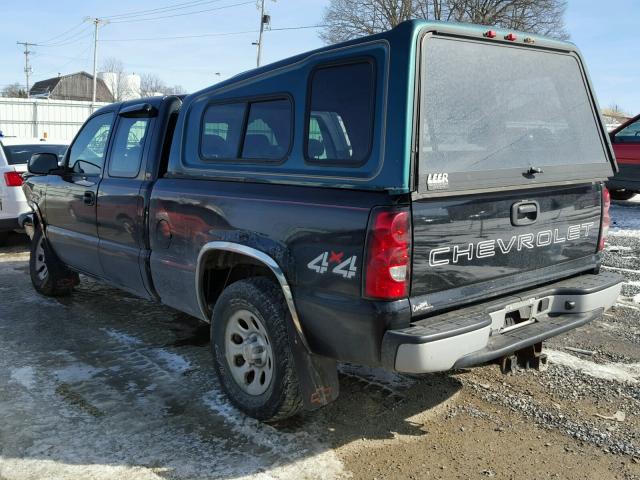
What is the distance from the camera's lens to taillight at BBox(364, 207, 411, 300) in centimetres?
269

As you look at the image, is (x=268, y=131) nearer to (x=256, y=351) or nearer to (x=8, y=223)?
(x=256, y=351)

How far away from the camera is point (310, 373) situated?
3.18 meters

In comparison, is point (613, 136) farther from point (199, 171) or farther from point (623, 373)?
point (199, 171)

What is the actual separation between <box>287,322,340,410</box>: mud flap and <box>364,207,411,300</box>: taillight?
2.03 ft

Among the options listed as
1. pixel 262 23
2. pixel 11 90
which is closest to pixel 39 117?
pixel 262 23

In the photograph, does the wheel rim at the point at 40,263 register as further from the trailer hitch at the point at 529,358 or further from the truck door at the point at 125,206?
the trailer hitch at the point at 529,358

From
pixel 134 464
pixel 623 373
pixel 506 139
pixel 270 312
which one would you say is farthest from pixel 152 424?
pixel 623 373

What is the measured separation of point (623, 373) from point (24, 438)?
3.81m

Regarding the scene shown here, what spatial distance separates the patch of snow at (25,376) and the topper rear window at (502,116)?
298 centimetres

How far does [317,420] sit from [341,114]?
69.7 inches

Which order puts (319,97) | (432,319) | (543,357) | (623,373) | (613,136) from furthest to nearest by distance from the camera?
(613,136) < (623,373) < (543,357) < (319,97) < (432,319)

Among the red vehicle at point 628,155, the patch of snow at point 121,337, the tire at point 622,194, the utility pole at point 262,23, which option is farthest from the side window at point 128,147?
the utility pole at point 262,23

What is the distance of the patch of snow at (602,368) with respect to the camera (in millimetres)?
4090

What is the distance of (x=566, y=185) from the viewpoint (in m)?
3.46
